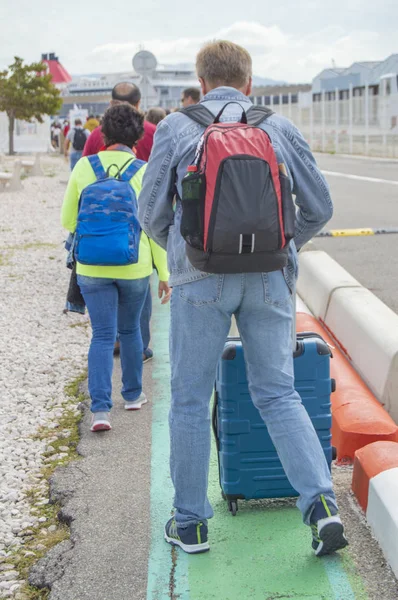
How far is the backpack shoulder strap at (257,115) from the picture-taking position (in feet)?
10.2

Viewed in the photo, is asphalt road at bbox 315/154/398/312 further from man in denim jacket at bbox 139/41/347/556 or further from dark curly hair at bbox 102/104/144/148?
man in denim jacket at bbox 139/41/347/556

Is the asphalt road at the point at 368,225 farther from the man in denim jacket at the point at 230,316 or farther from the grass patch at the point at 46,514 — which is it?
the man in denim jacket at the point at 230,316

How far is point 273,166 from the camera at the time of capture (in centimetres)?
297

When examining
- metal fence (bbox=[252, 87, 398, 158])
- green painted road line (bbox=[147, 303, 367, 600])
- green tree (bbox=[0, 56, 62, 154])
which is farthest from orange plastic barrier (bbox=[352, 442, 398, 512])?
green tree (bbox=[0, 56, 62, 154])

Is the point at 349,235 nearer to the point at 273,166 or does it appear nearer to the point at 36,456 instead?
the point at 36,456

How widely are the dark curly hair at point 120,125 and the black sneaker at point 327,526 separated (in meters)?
2.56

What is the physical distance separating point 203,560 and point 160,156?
1.53 m

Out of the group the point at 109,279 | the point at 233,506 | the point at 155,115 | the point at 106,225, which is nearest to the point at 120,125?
the point at 106,225

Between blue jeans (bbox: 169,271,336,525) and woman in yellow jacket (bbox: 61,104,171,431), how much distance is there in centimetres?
149

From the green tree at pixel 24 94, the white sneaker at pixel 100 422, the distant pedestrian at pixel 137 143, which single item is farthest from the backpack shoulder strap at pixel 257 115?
the green tree at pixel 24 94

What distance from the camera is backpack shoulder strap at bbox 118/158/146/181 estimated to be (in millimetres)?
4812

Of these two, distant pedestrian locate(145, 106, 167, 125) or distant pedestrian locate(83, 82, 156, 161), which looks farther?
distant pedestrian locate(145, 106, 167, 125)

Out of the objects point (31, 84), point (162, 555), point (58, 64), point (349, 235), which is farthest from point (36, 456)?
point (58, 64)

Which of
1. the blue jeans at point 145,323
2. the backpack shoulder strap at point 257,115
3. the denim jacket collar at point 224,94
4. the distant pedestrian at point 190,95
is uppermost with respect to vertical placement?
the distant pedestrian at point 190,95
